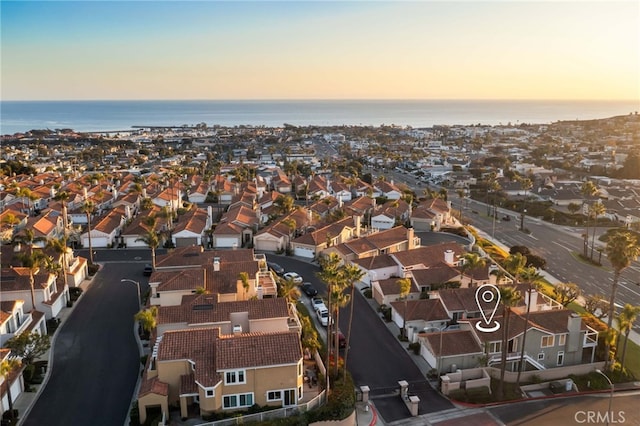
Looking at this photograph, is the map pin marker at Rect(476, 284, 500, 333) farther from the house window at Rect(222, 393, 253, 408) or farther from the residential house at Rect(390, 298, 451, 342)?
the house window at Rect(222, 393, 253, 408)

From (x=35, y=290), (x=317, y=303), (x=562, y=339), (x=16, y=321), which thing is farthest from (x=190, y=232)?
(x=562, y=339)

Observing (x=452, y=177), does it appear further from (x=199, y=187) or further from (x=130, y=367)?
(x=130, y=367)

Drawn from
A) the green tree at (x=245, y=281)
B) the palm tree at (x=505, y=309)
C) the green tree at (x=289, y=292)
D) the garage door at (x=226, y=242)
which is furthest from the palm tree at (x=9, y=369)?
the garage door at (x=226, y=242)

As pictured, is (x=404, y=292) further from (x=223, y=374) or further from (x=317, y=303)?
(x=223, y=374)

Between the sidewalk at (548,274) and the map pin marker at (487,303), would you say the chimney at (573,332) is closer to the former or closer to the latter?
the map pin marker at (487,303)

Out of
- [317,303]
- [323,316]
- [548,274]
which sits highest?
[317,303]

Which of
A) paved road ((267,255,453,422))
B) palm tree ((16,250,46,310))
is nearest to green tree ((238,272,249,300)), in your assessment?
paved road ((267,255,453,422))
